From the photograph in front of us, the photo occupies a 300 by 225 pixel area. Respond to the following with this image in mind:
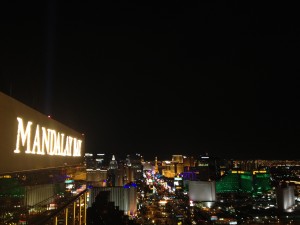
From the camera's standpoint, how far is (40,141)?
3.96 meters

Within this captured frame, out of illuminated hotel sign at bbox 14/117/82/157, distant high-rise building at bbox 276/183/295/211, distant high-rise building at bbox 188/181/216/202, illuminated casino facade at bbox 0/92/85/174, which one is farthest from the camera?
distant high-rise building at bbox 188/181/216/202

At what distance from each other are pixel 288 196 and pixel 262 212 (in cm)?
626

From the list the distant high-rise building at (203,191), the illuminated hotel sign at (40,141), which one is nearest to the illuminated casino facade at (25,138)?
the illuminated hotel sign at (40,141)

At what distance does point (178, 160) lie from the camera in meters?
120

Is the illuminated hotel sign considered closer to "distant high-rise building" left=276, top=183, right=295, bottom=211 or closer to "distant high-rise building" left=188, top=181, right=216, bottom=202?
"distant high-rise building" left=276, top=183, right=295, bottom=211

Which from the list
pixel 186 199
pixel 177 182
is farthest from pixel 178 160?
pixel 186 199

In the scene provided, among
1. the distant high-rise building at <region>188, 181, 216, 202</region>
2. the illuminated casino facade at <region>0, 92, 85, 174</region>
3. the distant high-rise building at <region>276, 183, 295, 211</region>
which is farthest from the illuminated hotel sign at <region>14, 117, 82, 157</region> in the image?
the distant high-rise building at <region>188, 181, 216, 202</region>

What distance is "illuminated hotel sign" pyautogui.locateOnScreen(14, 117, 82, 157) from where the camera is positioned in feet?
10.7

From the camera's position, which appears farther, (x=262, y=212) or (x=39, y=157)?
(x=262, y=212)

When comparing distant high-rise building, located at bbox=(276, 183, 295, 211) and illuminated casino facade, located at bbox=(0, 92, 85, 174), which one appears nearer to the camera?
illuminated casino facade, located at bbox=(0, 92, 85, 174)

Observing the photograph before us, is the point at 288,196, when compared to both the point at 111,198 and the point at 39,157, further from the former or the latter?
the point at 39,157

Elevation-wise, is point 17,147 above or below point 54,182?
above

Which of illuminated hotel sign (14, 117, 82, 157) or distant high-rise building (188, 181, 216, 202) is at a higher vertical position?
illuminated hotel sign (14, 117, 82, 157)

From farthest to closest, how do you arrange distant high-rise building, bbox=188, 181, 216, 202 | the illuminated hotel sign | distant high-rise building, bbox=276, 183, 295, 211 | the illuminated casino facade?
distant high-rise building, bbox=188, 181, 216, 202 < distant high-rise building, bbox=276, 183, 295, 211 < the illuminated hotel sign < the illuminated casino facade
